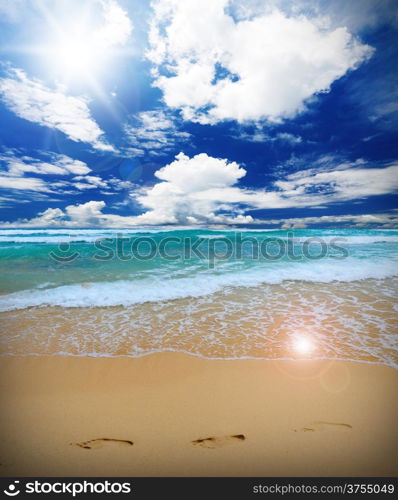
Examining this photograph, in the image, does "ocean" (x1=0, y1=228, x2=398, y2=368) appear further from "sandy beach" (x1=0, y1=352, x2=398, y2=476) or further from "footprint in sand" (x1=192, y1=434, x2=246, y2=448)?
"footprint in sand" (x1=192, y1=434, x2=246, y2=448)

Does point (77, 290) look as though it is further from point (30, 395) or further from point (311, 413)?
point (311, 413)

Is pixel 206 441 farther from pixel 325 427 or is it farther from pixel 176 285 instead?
pixel 176 285

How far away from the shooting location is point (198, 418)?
2547mm

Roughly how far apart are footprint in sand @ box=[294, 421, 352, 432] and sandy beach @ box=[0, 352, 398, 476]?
11 mm

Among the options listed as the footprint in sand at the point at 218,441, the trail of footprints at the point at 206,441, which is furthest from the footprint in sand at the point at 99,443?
the footprint in sand at the point at 218,441

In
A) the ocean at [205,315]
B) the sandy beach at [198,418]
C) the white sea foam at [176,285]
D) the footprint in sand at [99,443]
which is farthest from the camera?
the white sea foam at [176,285]

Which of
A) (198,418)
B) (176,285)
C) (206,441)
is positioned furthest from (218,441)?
(176,285)

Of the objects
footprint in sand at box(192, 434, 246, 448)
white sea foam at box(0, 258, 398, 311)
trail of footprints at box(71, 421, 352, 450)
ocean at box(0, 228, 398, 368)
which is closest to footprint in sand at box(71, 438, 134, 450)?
trail of footprints at box(71, 421, 352, 450)

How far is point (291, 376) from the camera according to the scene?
3301mm

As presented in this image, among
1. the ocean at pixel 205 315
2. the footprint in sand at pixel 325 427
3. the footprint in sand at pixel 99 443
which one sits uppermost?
the ocean at pixel 205 315

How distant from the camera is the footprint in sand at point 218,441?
2.20 meters

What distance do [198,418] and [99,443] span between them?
1019 mm

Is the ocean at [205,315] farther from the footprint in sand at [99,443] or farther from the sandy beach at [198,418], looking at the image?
the footprint in sand at [99,443]
